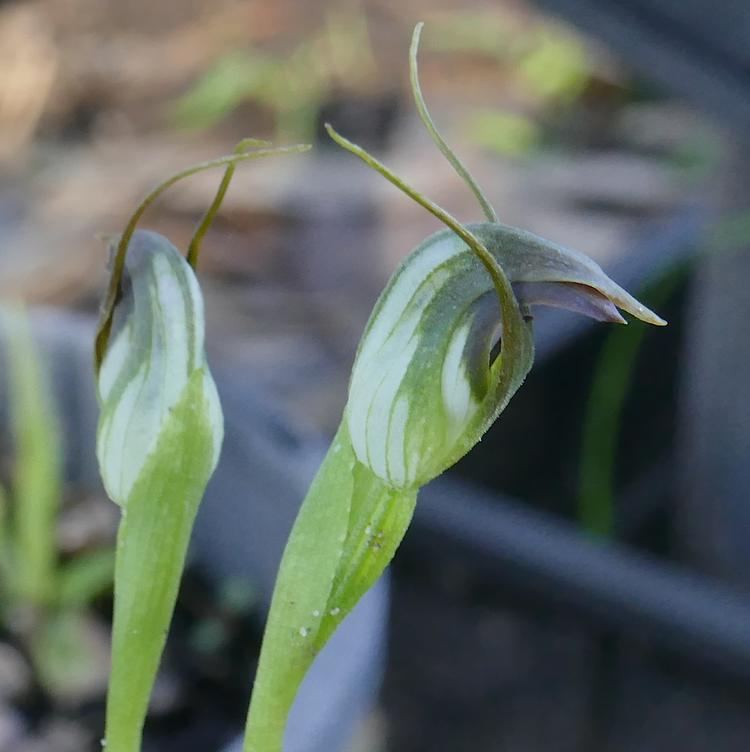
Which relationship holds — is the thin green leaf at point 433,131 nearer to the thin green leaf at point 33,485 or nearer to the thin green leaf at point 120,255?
the thin green leaf at point 120,255

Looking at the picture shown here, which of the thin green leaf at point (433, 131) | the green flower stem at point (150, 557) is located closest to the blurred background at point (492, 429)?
the green flower stem at point (150, 557)

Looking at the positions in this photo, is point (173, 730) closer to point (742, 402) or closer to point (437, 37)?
point (742, 402)

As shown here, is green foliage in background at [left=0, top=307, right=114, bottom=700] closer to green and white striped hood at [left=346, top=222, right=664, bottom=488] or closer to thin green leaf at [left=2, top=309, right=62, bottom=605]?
thin green leaf at [left=2, top=309, right=62, bottom=605]

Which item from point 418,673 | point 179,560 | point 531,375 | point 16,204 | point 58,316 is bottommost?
point 16,204

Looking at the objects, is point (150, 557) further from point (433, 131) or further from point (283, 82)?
point (283, 82)

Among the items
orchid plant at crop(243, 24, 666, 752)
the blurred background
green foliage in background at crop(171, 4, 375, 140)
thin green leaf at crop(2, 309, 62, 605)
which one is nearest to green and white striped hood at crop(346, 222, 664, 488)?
orchid plant at crop(243, 24, 666, 752)

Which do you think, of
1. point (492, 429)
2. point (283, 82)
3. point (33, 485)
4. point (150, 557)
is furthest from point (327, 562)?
point (283, 82)

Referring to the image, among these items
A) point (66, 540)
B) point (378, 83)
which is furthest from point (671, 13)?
point (378, 83)
